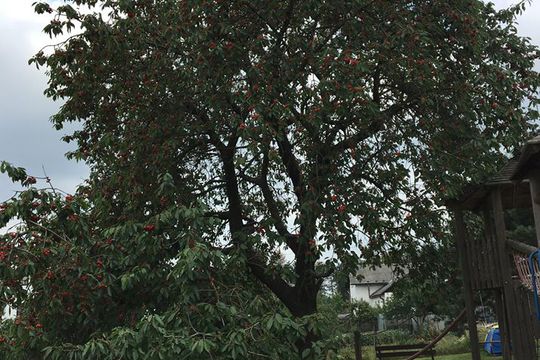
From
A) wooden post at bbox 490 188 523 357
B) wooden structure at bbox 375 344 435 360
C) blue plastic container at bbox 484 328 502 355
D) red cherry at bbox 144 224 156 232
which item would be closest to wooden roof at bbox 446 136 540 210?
wooden post at bbox 490 188 523 357

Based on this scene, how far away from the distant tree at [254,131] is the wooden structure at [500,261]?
0.73 meters

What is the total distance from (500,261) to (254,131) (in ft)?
14.4

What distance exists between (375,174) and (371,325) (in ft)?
103

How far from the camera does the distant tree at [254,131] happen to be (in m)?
7.06

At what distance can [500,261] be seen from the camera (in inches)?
371

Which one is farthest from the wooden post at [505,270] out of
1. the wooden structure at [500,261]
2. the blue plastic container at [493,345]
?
the blue plastic container at [493,345]

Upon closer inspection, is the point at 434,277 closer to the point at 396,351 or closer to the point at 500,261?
the point at 500,261

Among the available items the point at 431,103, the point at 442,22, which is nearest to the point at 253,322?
the point at 431,103

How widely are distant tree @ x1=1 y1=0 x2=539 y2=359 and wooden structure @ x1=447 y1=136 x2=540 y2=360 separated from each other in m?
0.73

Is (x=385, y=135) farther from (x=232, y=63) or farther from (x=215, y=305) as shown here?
(x=215, y=305)

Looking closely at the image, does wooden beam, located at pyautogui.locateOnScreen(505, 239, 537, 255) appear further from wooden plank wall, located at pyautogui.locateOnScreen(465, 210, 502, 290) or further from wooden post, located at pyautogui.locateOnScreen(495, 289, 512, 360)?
wooden post, located at pyautogui.locateOnScreen(495, 289, 512, 360)

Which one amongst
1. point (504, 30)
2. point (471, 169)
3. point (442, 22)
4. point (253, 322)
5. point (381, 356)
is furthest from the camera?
point (381, 356)

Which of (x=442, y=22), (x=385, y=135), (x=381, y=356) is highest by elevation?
(x=442, y=22)

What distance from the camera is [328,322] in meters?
6.80
